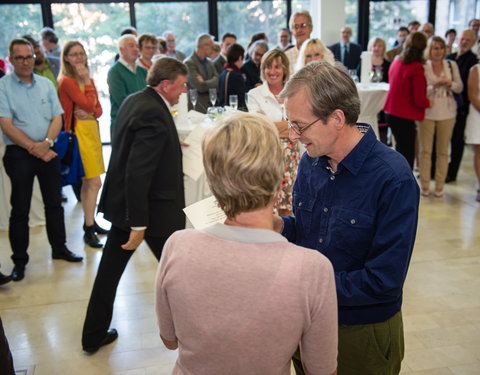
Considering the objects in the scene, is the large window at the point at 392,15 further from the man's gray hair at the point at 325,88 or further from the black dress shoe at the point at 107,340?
the man's gray hair at the point at 325,88

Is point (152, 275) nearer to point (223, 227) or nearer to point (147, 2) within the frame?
point (223, 227)

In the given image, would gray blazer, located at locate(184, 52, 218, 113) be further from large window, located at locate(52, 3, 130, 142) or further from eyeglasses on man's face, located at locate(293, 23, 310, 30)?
large window, located at locate(52, 3, 130, 142)

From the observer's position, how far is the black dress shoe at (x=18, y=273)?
12.7 feet

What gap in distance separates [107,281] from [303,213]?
1.54 metres

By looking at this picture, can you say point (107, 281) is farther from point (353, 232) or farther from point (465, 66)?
point (465, 66)

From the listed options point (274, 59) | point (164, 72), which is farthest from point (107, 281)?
point (274, 59)

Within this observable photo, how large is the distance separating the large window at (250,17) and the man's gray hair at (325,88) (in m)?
8.14

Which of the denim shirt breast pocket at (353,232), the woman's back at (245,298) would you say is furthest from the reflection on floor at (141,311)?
the woman's back at (245,298)

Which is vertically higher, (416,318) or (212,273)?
(212,273)

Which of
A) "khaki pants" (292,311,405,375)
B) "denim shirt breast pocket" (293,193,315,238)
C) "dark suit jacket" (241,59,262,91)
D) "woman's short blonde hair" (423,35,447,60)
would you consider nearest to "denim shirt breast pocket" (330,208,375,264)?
"denim shirt breast pocket" (293,193,315,238)

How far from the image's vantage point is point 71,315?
131 inches

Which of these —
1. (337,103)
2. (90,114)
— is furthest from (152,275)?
(337,103)

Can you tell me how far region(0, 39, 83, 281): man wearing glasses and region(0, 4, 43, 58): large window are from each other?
5370 millimetres

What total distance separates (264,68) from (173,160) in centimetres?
162
